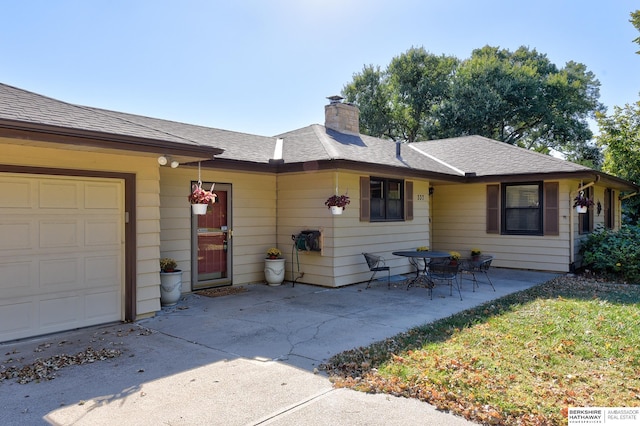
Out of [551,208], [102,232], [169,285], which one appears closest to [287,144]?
[169,285]

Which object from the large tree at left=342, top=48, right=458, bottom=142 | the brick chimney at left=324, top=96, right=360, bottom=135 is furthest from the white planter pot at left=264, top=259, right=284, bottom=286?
the large tree at left=342, top=48, right=458, bottom=142

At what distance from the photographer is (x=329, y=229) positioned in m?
8.53

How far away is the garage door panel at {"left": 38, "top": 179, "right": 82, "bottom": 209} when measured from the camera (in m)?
5.32

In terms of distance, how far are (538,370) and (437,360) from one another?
92 cm

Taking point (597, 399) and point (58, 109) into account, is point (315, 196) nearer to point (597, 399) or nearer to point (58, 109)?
point (58, 109)

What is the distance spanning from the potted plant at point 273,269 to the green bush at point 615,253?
7525 mm

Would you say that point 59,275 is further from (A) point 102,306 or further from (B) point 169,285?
(B) point 169,285

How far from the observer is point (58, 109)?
531 centimetres

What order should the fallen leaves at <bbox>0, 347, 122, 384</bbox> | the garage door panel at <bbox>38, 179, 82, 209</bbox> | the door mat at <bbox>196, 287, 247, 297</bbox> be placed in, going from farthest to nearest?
the door mat at <bbox>196, 287, 247, 297</bbox> → the garage door panel at <bbox>38, 179, 82, 209</bbox> → the fallen leaves at <bbox>0, 347, 122, 384</bbox>

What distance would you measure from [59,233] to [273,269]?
13.9 feet

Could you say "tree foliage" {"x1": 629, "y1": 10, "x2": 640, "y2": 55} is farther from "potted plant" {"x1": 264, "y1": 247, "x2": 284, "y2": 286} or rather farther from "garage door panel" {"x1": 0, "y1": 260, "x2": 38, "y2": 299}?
"garage door panel" {"x1": 0, "y1": 260, "x2": 38, "y2": 299}

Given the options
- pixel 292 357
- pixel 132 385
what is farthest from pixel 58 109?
pixel 292 357

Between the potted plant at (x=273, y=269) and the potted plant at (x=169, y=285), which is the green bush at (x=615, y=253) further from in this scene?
the potted plant at (x=169, y=285)

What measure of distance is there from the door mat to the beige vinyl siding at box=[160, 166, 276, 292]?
0.27 m
